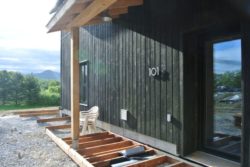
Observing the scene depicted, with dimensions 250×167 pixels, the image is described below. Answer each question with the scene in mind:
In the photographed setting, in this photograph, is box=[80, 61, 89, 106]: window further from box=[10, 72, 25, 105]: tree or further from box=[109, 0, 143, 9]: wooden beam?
box=[10, 72, 25, 105]: tree

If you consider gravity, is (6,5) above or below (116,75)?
above

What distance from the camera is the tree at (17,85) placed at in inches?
589

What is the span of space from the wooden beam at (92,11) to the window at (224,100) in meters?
1.89

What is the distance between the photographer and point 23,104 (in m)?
15.4

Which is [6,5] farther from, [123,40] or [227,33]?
[227,33]

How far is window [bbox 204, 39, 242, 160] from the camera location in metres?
3.72

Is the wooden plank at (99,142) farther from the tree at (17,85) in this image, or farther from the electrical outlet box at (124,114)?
the tree at (17,85)

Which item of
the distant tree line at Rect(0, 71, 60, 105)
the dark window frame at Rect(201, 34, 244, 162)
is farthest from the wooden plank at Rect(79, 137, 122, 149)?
the distant tree line at Rect(0, 71, 60, 105)

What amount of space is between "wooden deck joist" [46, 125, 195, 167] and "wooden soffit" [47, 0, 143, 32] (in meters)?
2.36

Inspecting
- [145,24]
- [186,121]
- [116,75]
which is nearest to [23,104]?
[116,75]

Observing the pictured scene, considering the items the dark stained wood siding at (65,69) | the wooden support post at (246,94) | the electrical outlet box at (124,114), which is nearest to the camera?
the wooden support post at (246,94)

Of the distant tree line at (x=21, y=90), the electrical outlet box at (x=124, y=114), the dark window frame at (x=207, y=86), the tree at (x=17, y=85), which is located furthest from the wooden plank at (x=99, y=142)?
the tree at (x=17, y=85)

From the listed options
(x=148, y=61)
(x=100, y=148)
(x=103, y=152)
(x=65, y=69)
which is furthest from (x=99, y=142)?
(x=65, y=69)

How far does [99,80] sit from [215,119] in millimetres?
4131
